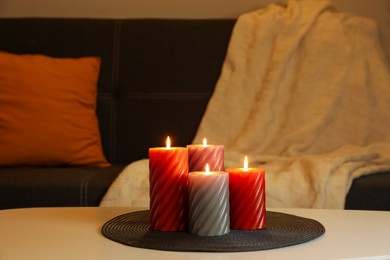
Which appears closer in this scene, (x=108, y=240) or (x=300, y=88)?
(x=108, y=240)

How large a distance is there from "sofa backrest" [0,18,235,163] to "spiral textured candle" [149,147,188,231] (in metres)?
1.23

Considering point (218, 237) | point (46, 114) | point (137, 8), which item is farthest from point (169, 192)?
point (137, 8)

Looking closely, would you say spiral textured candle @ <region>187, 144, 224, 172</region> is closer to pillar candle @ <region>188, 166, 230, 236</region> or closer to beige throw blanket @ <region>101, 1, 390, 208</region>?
pillar candle @ <region>188, 166, 230, 236</region>

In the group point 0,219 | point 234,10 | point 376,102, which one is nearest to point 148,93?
point 234,10

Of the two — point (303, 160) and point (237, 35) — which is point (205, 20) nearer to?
point (237, 35)

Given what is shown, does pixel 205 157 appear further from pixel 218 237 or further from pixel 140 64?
pixel 140 64

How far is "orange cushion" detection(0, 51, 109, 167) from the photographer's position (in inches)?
77.1

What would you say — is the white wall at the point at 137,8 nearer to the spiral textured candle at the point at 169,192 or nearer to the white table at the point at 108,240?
the white table at the point at 108,240

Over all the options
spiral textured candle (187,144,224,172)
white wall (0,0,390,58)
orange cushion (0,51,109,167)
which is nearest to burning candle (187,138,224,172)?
spiral textured candle (187,144,224,172)

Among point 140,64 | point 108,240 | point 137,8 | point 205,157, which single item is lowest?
point 108,240

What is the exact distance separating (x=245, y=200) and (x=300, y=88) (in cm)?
129

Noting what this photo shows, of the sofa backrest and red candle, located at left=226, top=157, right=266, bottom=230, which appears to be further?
the sofa backrest

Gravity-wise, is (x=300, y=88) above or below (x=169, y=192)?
above

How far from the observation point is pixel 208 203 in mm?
891
